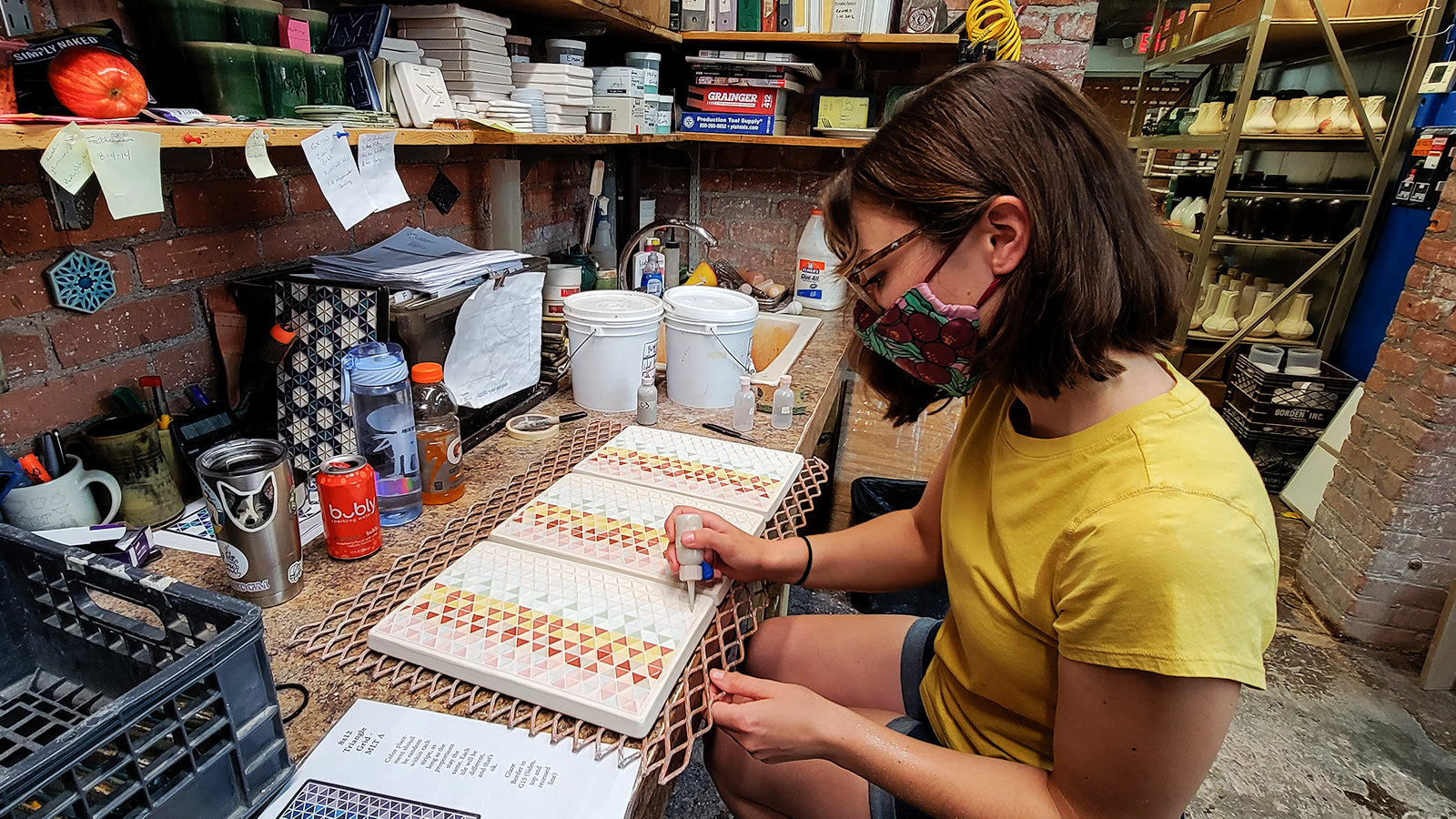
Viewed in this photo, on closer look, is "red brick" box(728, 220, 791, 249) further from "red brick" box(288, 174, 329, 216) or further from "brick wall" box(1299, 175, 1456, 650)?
"brick wall" box(1299, 175, 1456, 650)

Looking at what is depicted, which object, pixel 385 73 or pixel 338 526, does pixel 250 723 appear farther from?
pixel 385 73

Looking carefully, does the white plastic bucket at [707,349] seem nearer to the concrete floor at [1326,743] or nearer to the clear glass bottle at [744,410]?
the clear glass bottle at [744,410]

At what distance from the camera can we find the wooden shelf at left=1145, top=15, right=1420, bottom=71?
10.5 ft

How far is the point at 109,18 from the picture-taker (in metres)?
0.98

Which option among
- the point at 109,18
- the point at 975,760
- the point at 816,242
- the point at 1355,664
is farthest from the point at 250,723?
the point at 1355,664

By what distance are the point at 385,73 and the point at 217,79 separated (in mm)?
316

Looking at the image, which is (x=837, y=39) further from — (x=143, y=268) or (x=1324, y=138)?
(x=1324, y=138)

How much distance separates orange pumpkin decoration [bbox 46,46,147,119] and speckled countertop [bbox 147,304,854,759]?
0.56 m

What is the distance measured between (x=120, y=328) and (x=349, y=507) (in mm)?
519

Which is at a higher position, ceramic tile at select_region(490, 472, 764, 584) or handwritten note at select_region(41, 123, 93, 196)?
handwritten note at select_region(41, 123, 93, 196)

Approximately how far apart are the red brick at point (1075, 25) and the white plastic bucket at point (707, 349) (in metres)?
1.55

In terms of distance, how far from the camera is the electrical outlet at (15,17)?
32.2 inches

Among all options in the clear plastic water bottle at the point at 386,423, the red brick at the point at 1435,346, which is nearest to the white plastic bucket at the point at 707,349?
the clear plastic water bottle at the point at 386,423

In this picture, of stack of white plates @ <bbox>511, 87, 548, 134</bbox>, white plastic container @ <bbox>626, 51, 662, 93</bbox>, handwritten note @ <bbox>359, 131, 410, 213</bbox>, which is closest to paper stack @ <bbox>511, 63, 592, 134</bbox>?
stack of white plates @ <bbox>511, 87, 548, 134</bbox>
